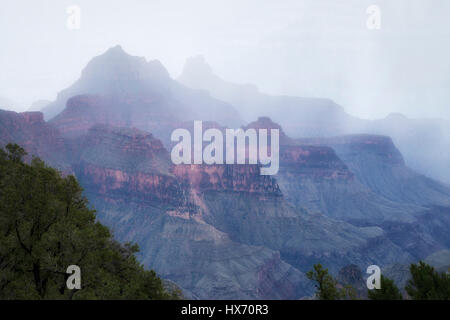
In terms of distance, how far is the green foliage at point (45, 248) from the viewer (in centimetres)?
1991

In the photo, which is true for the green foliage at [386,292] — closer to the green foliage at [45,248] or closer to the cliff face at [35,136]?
the green foliage at [45,248]

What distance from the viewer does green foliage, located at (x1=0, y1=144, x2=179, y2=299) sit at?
19906 millimetres

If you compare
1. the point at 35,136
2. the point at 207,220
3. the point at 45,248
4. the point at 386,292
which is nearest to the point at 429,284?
the point at 386,292

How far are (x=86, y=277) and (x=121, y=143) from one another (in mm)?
106919

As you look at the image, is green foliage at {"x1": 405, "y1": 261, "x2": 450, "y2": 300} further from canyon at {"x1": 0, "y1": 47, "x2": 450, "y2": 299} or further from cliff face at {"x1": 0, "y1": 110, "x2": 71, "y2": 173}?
cliff face at {"x1": 0, "y1": 110, "x2": 71, "y2": 173}

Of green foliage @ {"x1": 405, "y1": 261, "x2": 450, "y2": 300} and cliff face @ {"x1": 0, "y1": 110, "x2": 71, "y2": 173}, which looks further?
cliff face @ {"x1": 0, "y1": 110, "x2": 71, "y2": 173}

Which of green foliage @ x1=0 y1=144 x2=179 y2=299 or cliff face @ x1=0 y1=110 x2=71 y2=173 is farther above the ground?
cliff face @ x1=0 y1=110 x2=71 y2=173

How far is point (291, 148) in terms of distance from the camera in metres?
197

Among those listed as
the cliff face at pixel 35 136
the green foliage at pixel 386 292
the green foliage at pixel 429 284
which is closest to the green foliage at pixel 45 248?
the green foliage at pixel 386 292

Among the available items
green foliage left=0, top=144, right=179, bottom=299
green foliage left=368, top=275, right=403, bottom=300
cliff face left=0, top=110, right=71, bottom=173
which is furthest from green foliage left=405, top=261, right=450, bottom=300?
cliff face left=0, top=110, right=71, bottom=173

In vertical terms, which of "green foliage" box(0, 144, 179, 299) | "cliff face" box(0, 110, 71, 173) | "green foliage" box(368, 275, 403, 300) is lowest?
"green foliage" box(368, 275, 403, 300)

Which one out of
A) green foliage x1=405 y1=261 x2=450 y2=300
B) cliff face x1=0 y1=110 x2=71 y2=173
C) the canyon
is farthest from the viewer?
cliff face x1=0 y1=110 x2=71 y2=173

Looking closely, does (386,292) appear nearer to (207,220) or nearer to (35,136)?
(207,220)
